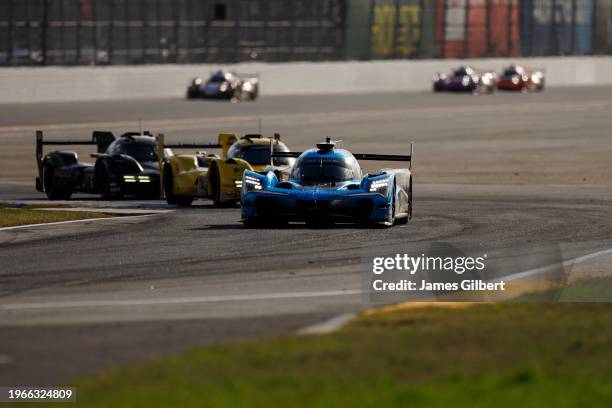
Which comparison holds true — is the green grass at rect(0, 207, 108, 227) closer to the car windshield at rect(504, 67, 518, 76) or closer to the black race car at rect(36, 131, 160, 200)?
the black race car at rect(36, 131, 160, 200)

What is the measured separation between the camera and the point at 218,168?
1011 inches

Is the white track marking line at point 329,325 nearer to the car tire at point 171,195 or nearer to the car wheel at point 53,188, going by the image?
the car tire at point 171,195

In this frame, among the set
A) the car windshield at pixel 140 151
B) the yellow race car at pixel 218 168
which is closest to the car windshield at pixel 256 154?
the yellow race car at pixel 218 168

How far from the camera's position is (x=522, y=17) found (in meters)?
96.9

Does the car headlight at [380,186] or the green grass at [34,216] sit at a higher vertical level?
the car headlight at [380,186]

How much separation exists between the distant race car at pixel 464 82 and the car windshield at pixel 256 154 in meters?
58.2

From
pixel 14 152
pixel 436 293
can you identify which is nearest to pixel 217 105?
pixel 14 152

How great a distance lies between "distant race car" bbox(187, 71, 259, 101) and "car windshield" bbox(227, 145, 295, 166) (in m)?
46.1

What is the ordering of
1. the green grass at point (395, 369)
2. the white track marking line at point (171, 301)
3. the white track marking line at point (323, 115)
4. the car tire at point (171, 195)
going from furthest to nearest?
the white track marking line at point (323, 115) < the car tire at point (171, 195) < the white track marking line at point (171, 301) < the green grass at point (395, 369)

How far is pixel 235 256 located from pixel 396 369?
7358 mm

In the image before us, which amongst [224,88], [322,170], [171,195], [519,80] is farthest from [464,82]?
[322,170]

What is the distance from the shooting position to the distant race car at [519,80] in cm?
8669

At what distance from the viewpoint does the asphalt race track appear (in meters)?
11.9

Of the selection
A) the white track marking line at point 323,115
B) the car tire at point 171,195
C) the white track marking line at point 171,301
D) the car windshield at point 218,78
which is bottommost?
the white track marking line at point 323,115
